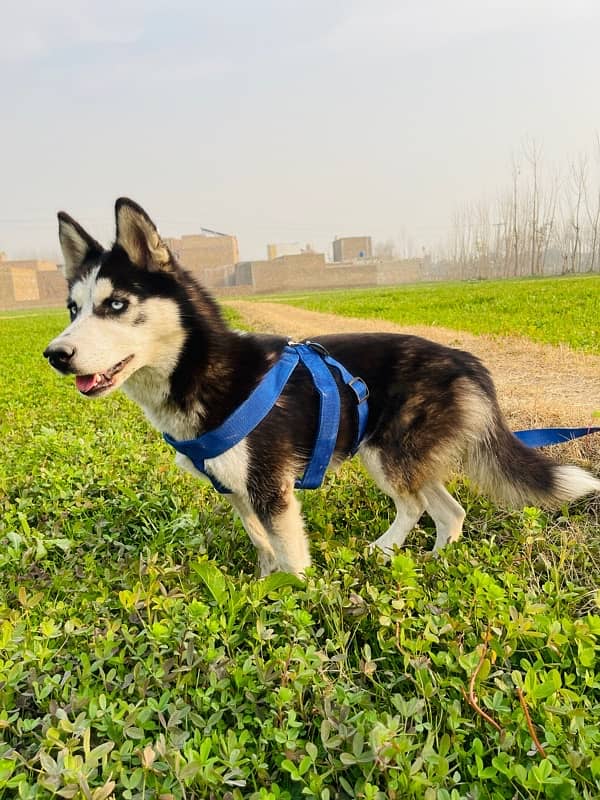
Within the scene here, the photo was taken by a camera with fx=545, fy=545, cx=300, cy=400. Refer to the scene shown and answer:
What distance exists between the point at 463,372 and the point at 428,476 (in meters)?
0.62

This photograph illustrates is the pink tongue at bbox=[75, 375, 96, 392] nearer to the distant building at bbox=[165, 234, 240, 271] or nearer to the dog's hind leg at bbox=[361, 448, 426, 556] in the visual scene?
the dog's hind leg at bbox=[361, 448, 426, 556]

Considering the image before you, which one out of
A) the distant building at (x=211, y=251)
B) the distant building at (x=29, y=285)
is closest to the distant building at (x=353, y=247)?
the distant building at (x=211, y=251)

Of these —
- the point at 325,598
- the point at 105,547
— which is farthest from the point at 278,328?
the point at 325,598

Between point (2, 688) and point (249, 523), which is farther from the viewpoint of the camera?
point (249, 523)

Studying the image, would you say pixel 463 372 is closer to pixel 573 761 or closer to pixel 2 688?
pixel 573 761

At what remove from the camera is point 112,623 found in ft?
7.50

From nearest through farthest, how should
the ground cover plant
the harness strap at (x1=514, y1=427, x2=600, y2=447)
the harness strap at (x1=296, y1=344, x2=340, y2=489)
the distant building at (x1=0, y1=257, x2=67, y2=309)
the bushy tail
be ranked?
the ground cover plant, the harness strap at (x1=296, y1=344, x2=340, y2=489), the bushy tail, the harness strap at (x1=514, y1=427, x2=600, y2=447), the distant building at (x1=0, y1=257, x2=67, y2=309)

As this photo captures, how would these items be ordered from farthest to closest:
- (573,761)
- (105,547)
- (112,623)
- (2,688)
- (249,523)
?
(105,547), (249,523), (112,623), (2,688), (573,761)

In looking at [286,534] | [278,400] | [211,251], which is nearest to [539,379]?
[278,400]

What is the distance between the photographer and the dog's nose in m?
2.31

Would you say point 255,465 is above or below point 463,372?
below

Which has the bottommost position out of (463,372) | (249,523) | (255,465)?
(249,523)

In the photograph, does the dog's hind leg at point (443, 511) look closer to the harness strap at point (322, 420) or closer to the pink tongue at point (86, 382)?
the harness strap at point (322, 420)

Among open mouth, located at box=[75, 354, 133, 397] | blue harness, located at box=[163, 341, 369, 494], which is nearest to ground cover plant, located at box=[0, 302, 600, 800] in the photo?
blue harness, located at box=[163, 341, 369, 494]
